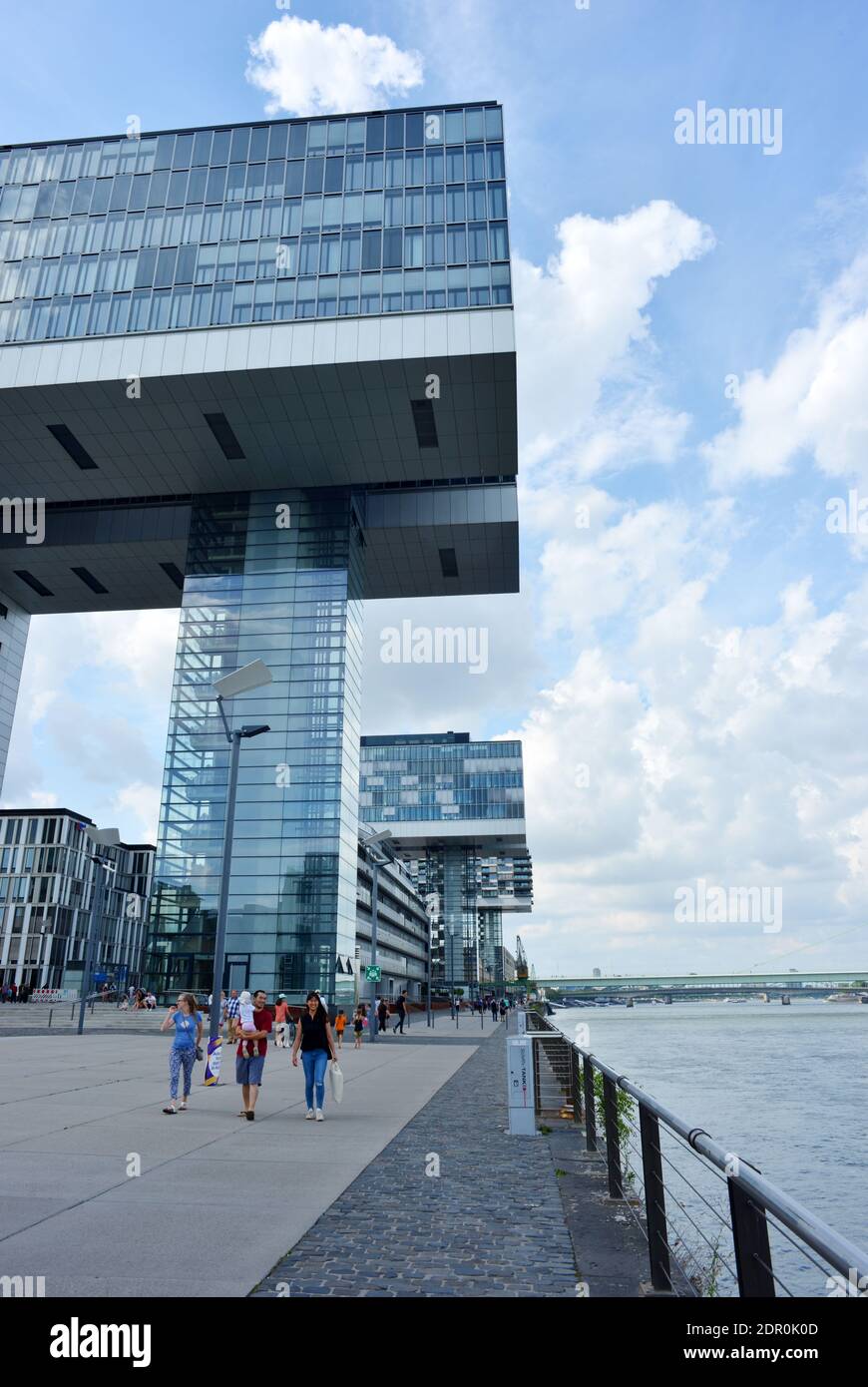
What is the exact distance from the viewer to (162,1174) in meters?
8.06

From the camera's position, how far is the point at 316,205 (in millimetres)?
44062

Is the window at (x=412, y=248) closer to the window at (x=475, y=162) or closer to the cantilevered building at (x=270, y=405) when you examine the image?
the cantilevered building at (x=270, y=405)

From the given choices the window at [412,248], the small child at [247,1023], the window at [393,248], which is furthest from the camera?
the window at [393,248]

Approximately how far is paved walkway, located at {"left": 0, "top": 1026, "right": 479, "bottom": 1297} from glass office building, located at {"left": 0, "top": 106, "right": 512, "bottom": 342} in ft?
117

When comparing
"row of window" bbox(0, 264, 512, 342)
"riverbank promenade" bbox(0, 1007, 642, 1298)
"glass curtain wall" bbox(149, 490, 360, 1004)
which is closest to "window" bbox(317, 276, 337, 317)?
"row of window" bbox(0, 264, 512, 342)

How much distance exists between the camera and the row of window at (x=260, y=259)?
138ft

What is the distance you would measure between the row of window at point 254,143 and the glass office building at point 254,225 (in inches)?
2.9

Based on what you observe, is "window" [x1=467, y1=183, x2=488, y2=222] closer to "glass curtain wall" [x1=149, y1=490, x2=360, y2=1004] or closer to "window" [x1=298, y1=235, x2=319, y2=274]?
"window" [x1=298, y1=235, x2=319, y2=274]

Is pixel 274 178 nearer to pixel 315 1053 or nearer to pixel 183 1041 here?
pixel 183 1041

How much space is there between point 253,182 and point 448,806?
73.0 meters

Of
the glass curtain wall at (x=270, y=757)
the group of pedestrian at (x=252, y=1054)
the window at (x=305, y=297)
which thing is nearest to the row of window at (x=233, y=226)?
the window at (x=305, y=297)

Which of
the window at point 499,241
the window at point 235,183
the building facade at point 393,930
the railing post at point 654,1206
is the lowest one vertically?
the railing post at point 654,1206
